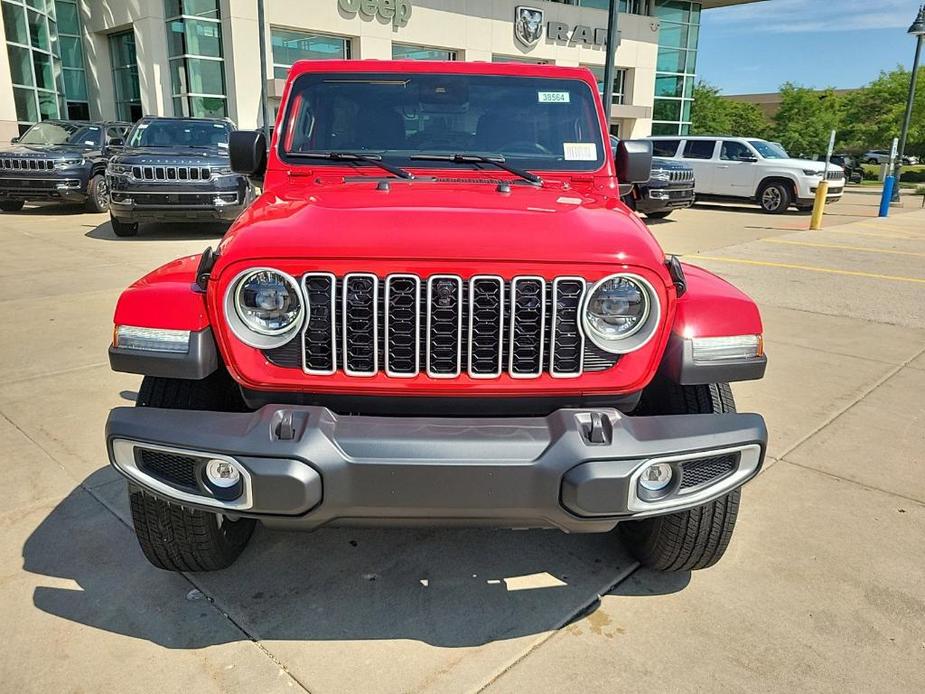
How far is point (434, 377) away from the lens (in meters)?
2.22

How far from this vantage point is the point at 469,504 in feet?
6.61

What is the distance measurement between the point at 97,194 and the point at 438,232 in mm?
13550

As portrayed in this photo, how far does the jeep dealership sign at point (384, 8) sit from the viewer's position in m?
25.1

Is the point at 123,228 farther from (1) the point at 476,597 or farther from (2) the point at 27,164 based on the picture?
(1) the point at 476,597

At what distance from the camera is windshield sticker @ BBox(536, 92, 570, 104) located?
3.44m

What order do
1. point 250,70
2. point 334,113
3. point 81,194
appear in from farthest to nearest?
1. point 250,70
2. point 81,194
3. point 334,113

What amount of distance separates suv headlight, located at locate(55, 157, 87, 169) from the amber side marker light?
1356 centimetres

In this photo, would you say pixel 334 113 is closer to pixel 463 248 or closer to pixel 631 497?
pixel 463 248

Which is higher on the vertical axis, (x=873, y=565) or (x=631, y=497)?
(x=631, y=497)

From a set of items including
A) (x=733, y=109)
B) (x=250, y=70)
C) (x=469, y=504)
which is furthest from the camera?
(x=733, y=109)

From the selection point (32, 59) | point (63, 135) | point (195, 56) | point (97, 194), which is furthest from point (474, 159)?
point (32, 59)

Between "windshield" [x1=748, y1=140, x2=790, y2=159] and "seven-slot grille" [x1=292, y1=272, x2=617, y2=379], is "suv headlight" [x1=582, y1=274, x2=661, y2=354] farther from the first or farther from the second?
"windshield" [x1=748, y1=140, x2=790, y2=159]

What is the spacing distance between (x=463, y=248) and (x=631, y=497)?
2.76 feet

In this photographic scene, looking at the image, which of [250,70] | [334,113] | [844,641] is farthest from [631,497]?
[250,70]
